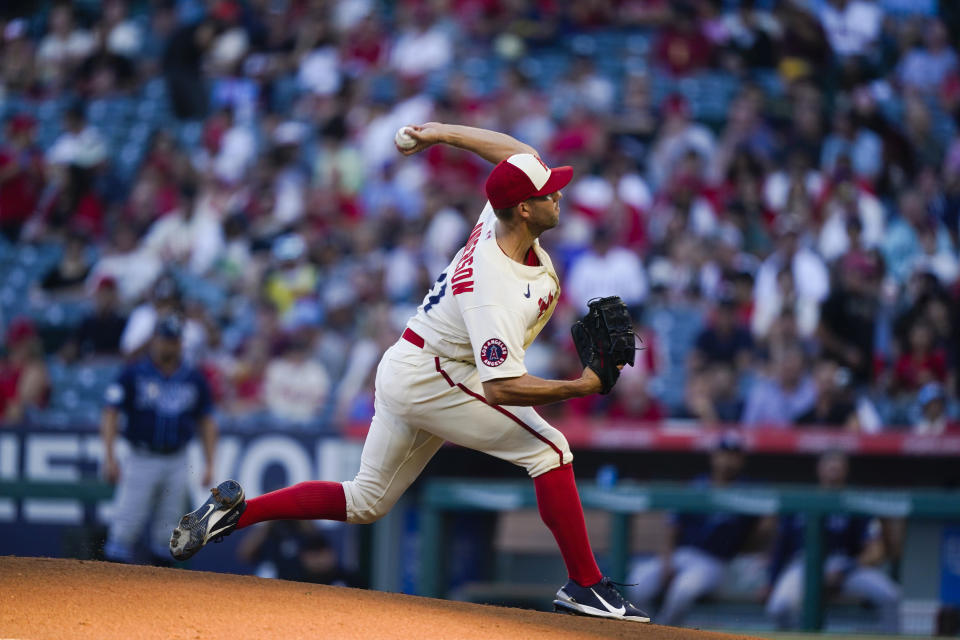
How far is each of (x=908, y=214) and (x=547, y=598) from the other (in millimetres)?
5009

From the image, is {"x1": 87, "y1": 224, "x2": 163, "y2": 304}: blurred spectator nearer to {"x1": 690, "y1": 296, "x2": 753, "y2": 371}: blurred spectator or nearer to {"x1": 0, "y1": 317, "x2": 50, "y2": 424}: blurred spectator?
{"x1": 0, "y1": 317, "x2": 50, "y2": 424}: blurred spectator

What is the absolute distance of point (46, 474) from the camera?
8055 mm

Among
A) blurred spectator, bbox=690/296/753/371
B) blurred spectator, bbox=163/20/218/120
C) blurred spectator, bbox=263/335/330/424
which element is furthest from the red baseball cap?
blurred spectator, bbox=163/20/218/120

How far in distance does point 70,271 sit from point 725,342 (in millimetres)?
5611

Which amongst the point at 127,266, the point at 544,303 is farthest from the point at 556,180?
the point at 127,266

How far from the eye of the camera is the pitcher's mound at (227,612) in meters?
3.87

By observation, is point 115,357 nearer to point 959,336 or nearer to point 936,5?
point 959,336

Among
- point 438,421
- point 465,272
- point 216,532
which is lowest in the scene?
point 216,532

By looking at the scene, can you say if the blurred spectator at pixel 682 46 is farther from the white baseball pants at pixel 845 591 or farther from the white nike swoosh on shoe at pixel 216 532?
the white nike swoosh on shoe at pixel 216 532

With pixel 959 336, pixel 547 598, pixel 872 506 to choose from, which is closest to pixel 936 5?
pixel 959 336

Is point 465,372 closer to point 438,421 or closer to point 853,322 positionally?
point 438,421

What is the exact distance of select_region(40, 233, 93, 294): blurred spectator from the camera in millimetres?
10578

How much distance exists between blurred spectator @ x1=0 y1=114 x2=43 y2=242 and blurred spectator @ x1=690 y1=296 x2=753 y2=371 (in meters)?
6.43

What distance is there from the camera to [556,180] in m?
4.27
